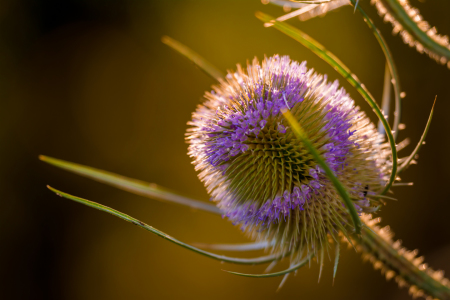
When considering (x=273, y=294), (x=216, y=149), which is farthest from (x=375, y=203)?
(x=273, y=294)

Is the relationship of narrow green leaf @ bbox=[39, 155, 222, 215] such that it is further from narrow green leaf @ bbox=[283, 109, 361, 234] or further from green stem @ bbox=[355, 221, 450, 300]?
narrow green leaf @ bbox=[283, 109, 361, 234]

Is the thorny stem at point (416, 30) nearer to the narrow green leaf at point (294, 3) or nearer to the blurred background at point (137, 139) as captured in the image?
the narrow green leaf at point (294, 3)

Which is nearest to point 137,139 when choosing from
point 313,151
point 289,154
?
point 289,154

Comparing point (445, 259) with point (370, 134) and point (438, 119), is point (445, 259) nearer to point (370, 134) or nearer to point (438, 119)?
point (438, 119)

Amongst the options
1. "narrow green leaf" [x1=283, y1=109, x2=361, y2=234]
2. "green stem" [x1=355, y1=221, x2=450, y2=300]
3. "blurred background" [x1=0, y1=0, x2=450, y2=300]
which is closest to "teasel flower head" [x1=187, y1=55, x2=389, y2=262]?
"green stem" [x1=355, y1=221, x2=450, y2=300]

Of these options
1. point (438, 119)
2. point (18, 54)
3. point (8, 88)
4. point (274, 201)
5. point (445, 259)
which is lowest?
point (445, 259)

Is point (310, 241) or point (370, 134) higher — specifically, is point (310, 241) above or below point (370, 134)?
below

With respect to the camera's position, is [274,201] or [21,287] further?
[21,287]
